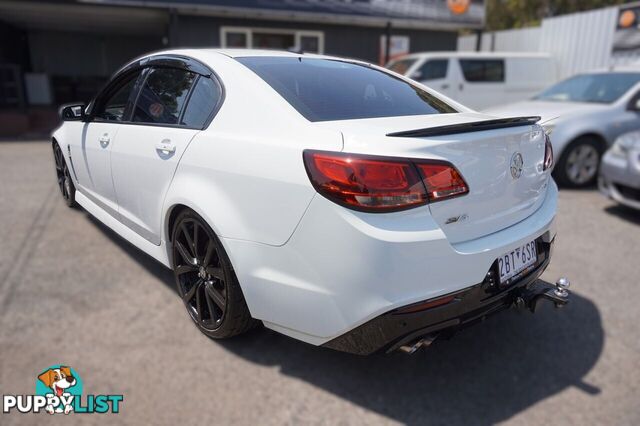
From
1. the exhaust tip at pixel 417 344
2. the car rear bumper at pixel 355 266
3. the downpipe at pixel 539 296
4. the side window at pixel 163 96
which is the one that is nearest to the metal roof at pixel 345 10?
the side window at pixel 163 96

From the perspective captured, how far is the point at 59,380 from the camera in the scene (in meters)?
2.15

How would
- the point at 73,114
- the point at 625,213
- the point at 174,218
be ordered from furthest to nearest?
the point at 625,213, the point at 73,114, the point at 174,218

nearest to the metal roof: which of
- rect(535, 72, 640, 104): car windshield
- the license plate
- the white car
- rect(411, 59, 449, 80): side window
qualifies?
rect(411, 59, 449, 80): side window

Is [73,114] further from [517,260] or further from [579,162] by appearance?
[579,162]

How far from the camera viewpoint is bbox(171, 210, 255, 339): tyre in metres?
2.24

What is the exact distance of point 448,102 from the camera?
2848 millimetres

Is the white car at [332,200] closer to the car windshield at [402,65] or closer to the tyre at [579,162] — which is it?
the tyre at [579,162]

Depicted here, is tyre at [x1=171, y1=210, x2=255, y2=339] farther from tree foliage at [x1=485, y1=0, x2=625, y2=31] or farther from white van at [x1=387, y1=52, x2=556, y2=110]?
tree foliage at [x1=485, y1=0, x2=625, y2=31]

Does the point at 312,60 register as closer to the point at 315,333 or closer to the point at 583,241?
the point at 315,333

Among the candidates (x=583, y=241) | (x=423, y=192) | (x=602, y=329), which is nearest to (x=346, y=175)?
(x=423, y=192)

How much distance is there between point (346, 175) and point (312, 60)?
1.33 metres

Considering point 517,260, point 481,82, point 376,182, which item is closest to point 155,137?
point 376,182

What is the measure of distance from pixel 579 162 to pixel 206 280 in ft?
17.9

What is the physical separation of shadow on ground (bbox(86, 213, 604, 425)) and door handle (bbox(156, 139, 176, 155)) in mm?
1078
